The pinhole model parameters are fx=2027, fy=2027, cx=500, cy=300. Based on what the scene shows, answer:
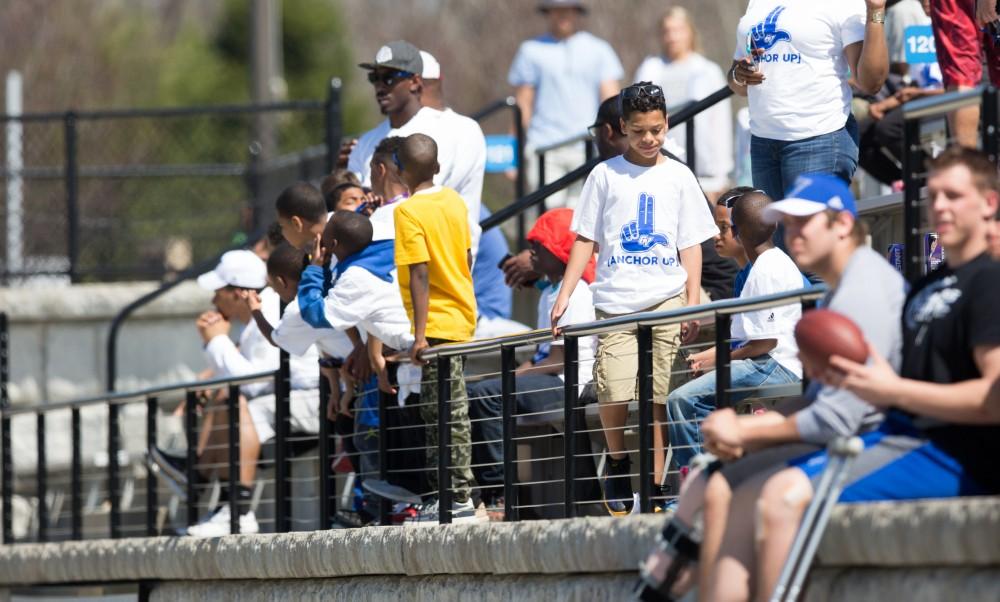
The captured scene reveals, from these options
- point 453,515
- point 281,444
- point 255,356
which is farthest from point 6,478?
point 453,515

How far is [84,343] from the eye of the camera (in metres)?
16.8

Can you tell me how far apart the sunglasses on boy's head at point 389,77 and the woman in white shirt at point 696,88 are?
3567 millimetres

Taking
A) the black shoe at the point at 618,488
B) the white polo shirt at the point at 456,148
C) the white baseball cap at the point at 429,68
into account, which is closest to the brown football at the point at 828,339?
the black shoe at the point at 618,488

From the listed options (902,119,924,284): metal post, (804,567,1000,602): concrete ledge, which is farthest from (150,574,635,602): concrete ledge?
(902,119,924,284): metal post

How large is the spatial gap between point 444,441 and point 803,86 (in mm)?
2226

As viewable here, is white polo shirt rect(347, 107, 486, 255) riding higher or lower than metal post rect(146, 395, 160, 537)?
higher

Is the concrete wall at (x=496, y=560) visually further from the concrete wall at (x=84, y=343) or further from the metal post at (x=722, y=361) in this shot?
the concrete wall at (x=84, y=343)

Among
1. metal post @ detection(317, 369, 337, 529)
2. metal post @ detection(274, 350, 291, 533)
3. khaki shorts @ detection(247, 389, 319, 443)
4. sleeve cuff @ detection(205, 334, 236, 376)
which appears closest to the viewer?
metal post @ detection(317, 369, 337, 529)

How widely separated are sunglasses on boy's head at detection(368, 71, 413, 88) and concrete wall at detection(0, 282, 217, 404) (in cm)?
643

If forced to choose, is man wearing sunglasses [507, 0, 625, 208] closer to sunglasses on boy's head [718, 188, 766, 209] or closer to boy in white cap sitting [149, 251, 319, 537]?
boy in white cap sitting [149, 251, 319, 537]

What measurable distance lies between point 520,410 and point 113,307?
327 inches

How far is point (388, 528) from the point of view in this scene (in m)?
8.91

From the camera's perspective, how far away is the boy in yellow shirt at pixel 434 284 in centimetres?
876

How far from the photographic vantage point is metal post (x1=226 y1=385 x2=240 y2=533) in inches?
414
